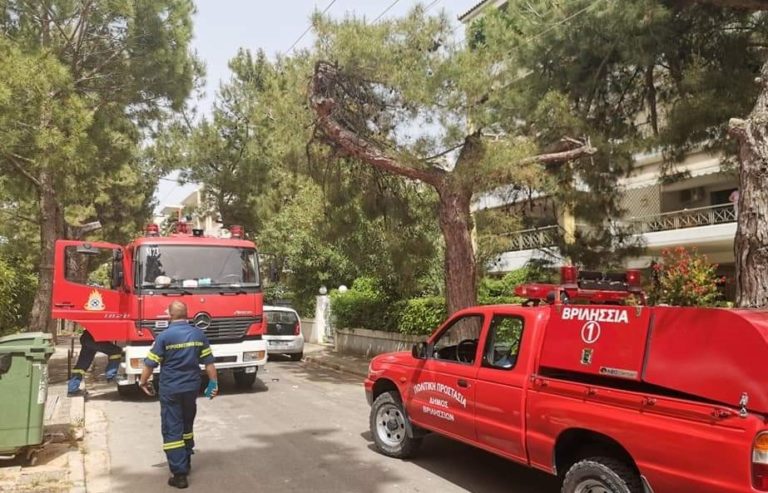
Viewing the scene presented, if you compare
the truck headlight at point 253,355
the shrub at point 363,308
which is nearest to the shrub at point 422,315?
the shrub at point 363,308

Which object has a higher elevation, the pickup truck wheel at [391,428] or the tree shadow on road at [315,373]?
the pickup truck wheel at [391,428]

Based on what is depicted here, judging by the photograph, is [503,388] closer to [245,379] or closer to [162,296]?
[162,296]

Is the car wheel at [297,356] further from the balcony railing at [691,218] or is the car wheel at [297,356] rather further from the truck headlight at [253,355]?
the balcony railing at [691,218]

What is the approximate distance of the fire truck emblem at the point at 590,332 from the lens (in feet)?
15.0

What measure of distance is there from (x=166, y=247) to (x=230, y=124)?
22.2 metres

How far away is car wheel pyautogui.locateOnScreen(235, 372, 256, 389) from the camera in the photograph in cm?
1158

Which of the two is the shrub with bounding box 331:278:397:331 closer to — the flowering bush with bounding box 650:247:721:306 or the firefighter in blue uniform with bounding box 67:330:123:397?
the flowering bush with bounding box 650:247:721:306

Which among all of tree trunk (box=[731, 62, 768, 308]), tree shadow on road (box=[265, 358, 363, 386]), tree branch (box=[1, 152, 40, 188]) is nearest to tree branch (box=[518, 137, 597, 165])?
tree trunk (box=[731, 62, 768, 308])

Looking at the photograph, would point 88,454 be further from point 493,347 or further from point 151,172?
point 151,172

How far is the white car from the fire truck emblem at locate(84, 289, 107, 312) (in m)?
6.43

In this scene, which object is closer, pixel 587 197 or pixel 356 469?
pixel 356 469

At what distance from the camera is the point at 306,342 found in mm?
22750

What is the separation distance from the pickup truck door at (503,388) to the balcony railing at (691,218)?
549 inches

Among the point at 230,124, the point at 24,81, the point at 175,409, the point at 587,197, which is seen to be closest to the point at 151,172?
the point at 230,124
